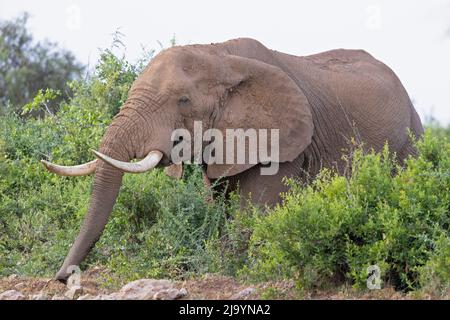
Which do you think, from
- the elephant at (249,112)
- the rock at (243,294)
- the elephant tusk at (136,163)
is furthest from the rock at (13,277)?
the rock at (243,294)

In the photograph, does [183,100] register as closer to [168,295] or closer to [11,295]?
[11,295]

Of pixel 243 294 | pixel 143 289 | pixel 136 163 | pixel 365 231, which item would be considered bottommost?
pixel 243 294

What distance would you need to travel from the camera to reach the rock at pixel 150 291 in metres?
6.45

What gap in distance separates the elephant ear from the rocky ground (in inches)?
60.5

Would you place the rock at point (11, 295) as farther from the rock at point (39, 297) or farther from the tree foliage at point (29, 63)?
the tree foliage at point (29, 63)

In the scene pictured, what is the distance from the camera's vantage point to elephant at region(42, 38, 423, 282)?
26.5 ft

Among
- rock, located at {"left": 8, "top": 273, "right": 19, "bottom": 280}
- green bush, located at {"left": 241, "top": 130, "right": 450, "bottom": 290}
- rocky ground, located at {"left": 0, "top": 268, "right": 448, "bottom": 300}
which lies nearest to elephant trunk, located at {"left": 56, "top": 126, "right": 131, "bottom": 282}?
rocky ground, located at {"left": 0, "top": 268, "right": 448, "bottom": 300}

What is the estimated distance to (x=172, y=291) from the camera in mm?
6500

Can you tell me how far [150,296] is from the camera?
6.45 m

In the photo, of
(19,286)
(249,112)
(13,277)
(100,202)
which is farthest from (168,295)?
(249,112)

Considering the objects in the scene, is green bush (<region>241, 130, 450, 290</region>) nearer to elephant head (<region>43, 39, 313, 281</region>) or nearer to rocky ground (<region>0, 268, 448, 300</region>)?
rocky ground (<region>0, 268, 448, 300</region>)

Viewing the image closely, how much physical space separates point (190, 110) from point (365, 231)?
198cm

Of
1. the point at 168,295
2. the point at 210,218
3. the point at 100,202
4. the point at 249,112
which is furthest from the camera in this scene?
the point at 249,112

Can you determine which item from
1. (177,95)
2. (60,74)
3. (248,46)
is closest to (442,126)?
(248,46)
